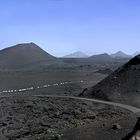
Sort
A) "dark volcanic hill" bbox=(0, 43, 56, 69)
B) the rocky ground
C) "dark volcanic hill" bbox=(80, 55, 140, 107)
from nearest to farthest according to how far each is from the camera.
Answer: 1. the rocky ground
2. "dark volcanic hill" bbox=(80, 55, 140, 107)
3. "dark volcanic hill" bbox=(0, 43, 56, 69)

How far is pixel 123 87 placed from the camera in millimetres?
62906

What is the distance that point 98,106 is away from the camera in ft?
182

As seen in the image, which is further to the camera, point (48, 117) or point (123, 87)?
point (123, 87)

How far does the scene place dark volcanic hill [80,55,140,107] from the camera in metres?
59.4

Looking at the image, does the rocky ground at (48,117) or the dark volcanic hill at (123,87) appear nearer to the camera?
the rocky ground at (48,117)

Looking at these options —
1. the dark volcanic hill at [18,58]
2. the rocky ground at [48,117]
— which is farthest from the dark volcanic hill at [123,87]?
the dark volcanic hill at [18,58]

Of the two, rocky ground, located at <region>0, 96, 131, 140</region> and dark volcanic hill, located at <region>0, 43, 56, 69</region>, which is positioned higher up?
dark volcanic hill, located at <region>0, 43, 56, 69</region>

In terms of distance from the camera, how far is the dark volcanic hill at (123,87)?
59.4 m

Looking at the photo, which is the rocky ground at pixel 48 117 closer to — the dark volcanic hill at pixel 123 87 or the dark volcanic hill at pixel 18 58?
the dark volcanic hill at pixel 123 87

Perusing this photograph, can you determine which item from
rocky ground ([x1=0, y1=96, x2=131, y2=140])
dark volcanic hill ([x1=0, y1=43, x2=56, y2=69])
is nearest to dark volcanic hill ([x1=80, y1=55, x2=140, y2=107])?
rocky ground ([x1=0, y1=96, x2=131, y2=140])

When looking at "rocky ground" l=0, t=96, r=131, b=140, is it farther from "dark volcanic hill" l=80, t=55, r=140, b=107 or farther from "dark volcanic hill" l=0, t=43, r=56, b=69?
"dark volcanic hill" l=0, t=43, r=56, b=69

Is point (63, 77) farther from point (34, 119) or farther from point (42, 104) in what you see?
point (34, 119)

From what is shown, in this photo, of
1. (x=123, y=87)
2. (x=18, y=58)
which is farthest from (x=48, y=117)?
(x=18, y=58)

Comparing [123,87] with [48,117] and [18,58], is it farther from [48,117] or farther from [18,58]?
[18,58]
